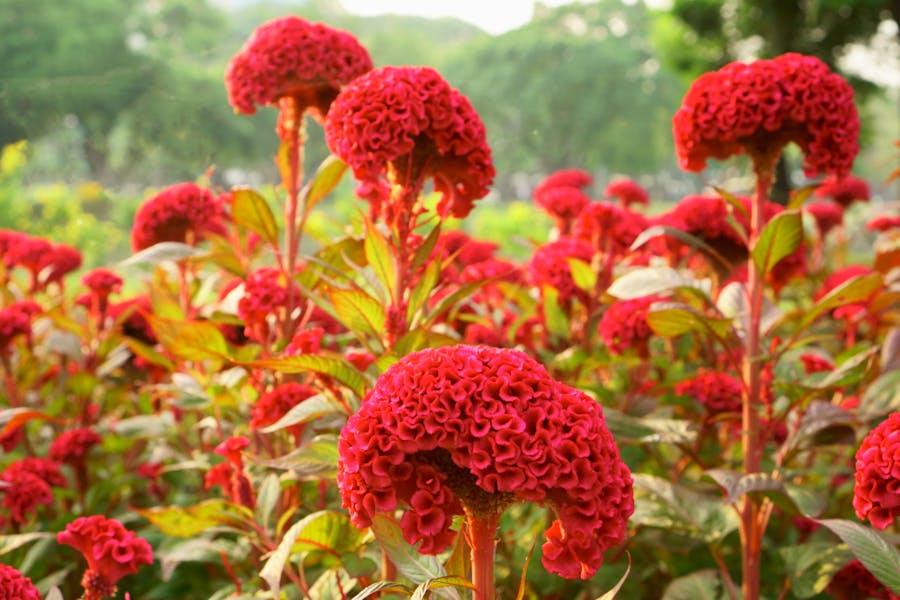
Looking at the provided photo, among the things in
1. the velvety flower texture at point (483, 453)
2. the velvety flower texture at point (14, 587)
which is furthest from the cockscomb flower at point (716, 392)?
the velvety flower texture at point (14, 587)

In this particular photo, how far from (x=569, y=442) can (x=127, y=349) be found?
2228 millimetres

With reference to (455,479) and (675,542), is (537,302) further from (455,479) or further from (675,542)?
(455,479)

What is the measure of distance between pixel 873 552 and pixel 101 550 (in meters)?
1.40

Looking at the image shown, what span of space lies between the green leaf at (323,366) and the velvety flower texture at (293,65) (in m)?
0.86

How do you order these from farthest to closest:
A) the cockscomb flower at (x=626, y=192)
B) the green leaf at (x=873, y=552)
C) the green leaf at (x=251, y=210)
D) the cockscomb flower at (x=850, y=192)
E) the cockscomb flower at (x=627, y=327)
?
the cockscomb flower at (x=850, y=192), the cockscomb flower at (x=626, y=192), the cockscomb flower at (x=627, y=327), the green leaf at (x=251, y=210), the green leaf at (x=873, y=552)

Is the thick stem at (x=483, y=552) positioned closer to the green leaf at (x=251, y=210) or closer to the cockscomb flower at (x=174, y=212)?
the green leaf at (x=251, y=210)

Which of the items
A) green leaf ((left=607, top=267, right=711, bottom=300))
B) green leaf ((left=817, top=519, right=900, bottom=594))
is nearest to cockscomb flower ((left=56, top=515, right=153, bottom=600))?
green leaf ((left=607, top=267, right=711, bottom=300))

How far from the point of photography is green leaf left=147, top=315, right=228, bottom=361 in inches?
79.0

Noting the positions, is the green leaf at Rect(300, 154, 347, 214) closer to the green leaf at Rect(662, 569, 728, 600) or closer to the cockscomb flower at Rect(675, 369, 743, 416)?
the cockscomb flower at Rect(675, 369, 743, 416)

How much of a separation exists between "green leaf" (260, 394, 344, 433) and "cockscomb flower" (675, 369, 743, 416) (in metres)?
1.15

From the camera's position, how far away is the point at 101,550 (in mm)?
1669

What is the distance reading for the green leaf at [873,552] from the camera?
145 cm

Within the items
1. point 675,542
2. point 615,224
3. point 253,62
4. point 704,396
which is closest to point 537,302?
point 615,224

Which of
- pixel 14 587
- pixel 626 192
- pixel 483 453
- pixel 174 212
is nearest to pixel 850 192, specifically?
pixel 626 192
